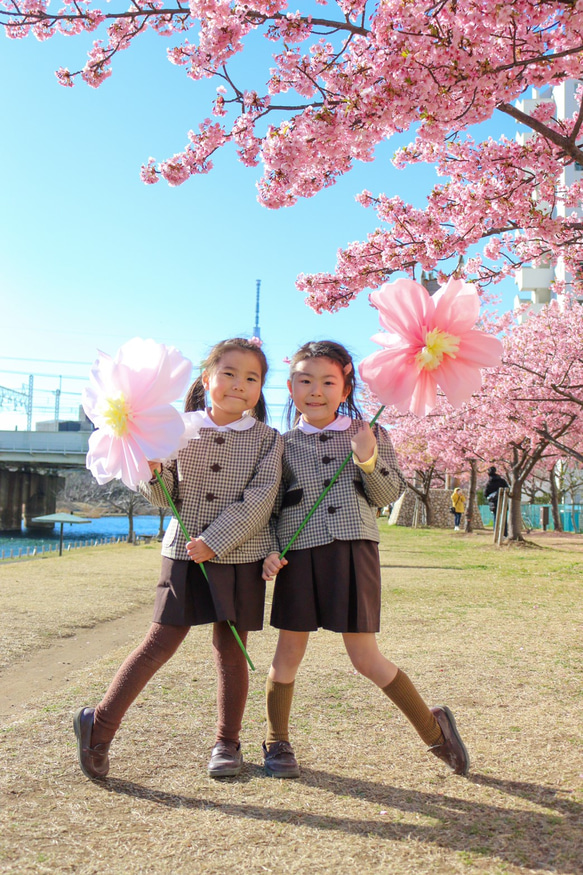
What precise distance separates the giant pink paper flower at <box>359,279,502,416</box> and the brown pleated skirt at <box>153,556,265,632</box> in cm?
83

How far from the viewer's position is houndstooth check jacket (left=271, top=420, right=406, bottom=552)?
2590 mm

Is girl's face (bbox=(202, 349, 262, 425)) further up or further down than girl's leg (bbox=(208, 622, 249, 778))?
further up

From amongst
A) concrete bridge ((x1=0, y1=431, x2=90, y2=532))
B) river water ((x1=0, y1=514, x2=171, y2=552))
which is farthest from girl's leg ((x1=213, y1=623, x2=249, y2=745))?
river water ((x1=0, y1=514, x2=171, y2=552))

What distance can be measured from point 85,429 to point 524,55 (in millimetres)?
41146

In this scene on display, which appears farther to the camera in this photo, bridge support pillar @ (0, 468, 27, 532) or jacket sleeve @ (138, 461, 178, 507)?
bridge support pillar @ (0, 468, 27, 532)

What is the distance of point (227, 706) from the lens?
2607mm

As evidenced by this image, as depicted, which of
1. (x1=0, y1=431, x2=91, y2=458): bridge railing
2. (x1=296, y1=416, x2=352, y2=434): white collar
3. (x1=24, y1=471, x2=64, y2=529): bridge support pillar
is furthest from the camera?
(x1=24, y1=471, x2=64, y2=529): bridge support pillar

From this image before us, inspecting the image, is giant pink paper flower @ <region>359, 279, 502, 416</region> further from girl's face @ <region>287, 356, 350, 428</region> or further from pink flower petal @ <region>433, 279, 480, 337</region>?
girl's face @ <region>287, 356, 350, 428</region>

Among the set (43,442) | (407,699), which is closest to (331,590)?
(407,699)

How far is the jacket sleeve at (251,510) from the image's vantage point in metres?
2.49

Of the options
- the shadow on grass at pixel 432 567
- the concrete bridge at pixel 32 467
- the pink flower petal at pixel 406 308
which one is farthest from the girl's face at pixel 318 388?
the concrete bridge at pixel 32 467

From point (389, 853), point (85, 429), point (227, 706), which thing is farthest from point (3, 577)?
point (85, 429)

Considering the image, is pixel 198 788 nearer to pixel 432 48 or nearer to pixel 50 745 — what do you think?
pixel 50 745

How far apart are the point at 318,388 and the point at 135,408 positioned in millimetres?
695
